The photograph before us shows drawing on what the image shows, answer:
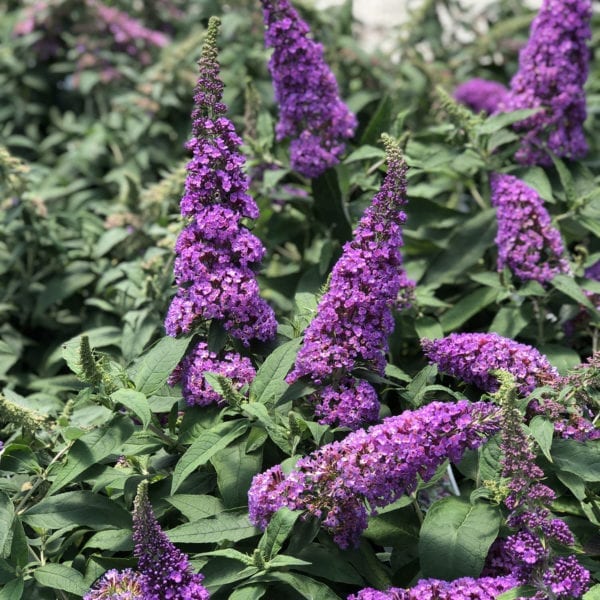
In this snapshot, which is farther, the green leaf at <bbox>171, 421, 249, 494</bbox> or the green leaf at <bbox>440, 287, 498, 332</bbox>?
the green leaf at <bbox>440, 287, 498, 332</bbox>

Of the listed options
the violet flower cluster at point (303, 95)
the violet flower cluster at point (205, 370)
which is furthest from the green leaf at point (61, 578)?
the violet flower cluster at point (303, 95)

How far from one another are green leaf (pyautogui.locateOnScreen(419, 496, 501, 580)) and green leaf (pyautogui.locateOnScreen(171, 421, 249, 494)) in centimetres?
64

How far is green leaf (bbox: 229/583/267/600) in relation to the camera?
9.05ft

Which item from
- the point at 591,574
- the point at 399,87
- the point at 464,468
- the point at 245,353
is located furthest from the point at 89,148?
the point at 591,574

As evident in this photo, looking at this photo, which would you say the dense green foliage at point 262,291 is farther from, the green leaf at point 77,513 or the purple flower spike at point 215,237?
the purple flower spike at point 215,237

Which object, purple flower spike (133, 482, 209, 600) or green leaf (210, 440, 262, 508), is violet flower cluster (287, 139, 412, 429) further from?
purple flower spike (133, 482, 209, 600)

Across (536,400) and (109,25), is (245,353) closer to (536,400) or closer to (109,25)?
(536,400)

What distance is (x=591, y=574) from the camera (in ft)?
9.78

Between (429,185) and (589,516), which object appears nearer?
(589,516)

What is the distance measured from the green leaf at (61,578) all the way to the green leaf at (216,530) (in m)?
0.32

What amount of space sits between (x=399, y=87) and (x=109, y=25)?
2.12m

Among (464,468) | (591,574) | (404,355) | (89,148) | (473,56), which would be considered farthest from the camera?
(473,56)

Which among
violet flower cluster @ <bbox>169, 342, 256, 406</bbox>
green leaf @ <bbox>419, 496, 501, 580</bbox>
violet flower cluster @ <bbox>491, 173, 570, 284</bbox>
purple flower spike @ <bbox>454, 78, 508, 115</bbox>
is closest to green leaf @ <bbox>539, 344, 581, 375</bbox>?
violet flower cluster @ <bbox>491, 173, 570, 284</bbox>

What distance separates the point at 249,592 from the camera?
2777mm
